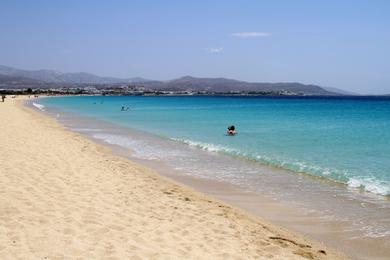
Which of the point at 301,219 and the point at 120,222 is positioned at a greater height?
the point at 120,222

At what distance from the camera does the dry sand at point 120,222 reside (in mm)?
6238

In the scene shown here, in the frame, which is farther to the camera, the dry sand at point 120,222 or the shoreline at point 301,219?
the shoreline at point 301,219

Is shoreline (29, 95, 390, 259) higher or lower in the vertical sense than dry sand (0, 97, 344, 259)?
lower

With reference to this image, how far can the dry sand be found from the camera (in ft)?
20.5

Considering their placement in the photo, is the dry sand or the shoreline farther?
the shoreline

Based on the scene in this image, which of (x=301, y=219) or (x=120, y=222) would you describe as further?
(x=301, y=219)

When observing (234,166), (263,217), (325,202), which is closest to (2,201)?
(263,217)

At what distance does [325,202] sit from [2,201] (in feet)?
22.0

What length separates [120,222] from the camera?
7512 millimetres

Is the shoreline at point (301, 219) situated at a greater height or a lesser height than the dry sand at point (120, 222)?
lesser

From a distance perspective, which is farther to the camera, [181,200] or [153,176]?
[153,176]

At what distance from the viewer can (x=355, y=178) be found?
13109 millimetres

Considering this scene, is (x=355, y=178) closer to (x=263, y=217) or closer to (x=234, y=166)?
(x=234, y=166)

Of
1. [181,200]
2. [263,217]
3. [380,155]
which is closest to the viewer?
[263,217]
